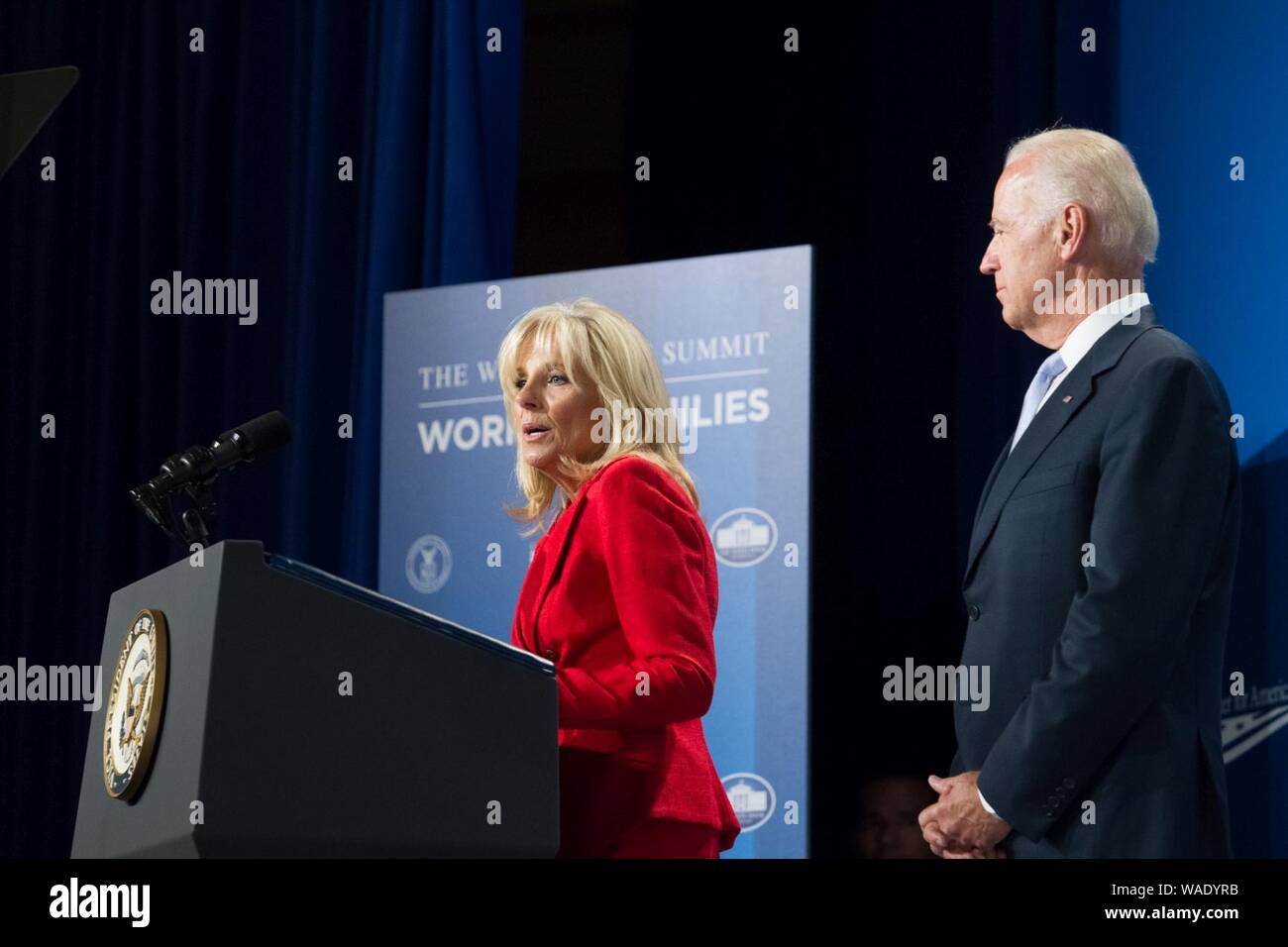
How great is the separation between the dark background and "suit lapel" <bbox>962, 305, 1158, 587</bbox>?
3.93 ft

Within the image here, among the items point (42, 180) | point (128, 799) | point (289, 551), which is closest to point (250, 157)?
point (42, 180)

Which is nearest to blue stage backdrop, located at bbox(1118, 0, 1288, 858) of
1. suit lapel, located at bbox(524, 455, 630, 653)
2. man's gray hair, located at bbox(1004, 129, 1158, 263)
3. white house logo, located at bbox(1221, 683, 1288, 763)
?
white house logo, located at bbox(1221, 683, 1288, 763)

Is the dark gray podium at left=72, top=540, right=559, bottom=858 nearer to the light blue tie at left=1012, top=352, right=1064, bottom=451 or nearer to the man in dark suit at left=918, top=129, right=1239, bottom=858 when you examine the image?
the man in dark suit at left=918, top=129, right=1239, bottom=858

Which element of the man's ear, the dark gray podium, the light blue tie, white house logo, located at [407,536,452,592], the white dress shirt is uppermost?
the man's ear

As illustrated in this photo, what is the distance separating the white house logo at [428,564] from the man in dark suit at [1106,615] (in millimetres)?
1665

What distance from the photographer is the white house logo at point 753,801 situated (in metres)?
3.64

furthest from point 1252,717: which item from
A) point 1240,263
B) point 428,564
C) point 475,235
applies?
point 475,235

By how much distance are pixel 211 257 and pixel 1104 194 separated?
3054mm

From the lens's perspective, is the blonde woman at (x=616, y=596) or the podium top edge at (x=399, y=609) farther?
the blonde woman at (x=616, y=596)

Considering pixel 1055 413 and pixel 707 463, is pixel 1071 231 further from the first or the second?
pixel 707 463

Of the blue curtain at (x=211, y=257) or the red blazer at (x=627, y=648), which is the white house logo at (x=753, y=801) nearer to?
the red blazer at (x=627, y=648)

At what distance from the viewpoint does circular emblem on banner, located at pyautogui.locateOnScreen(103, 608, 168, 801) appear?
2.02 m

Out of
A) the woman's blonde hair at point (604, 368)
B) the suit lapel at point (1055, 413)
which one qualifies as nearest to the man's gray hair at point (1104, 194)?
the suit lapel at point (1055, 413)
